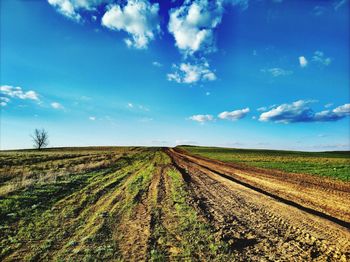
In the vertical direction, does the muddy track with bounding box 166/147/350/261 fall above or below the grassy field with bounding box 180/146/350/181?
below

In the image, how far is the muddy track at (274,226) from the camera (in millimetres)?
6109

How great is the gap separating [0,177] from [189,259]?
16.7 m

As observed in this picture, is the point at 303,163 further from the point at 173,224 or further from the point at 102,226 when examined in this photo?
the point at 102,226

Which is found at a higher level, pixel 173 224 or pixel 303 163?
pixel 303 163

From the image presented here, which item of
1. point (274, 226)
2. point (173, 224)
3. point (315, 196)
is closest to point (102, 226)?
point (173, 224)

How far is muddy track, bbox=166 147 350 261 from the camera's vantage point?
6.11m

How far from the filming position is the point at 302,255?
5941 millimetres

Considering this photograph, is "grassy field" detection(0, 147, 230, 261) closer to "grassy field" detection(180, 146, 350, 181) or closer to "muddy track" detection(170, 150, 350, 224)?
"muddy track" detection(170, 150, 350, 224)

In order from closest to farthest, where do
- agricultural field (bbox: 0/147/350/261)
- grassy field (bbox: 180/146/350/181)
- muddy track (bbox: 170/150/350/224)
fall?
agricultural field (bbox: 0/147/350/261), muddy track (bbox: 170/150/350/224), grassy field (bbox: 180/146/350/181)

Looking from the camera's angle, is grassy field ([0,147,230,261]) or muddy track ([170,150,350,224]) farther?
muddy track ([170,150,350,224])

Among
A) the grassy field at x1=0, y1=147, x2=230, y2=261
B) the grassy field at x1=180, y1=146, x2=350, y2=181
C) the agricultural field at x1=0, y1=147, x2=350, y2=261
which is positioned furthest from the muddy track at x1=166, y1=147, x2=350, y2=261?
the grassy field at x1=180, y1=146, x2=350, y2=181

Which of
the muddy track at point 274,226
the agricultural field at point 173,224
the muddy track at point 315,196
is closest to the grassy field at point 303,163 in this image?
the muddy track at point 315,196

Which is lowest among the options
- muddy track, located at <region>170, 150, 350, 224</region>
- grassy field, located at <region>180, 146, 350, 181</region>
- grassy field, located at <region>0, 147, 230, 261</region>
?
grassy field, located at <region>0, 147, 230, 261</region>

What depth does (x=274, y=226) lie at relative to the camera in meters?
7.75
